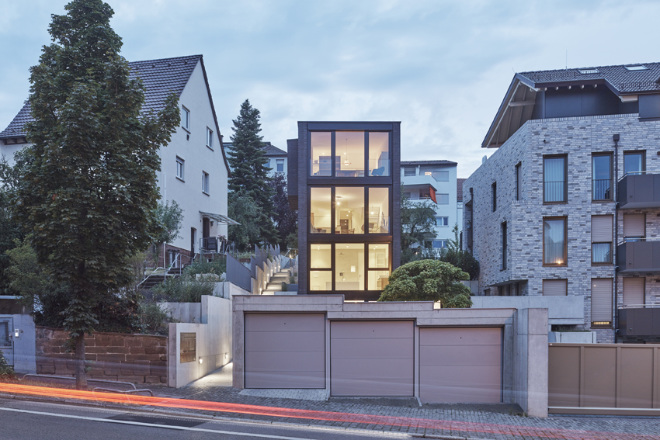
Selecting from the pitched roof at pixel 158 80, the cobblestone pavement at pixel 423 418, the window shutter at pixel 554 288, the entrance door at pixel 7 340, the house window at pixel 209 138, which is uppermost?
the pitched roof at pixel 158 80

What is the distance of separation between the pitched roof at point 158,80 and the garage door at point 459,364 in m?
17.1

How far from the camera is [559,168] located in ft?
76.9

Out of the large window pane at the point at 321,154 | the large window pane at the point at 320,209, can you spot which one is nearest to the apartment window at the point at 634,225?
the large window pane at the point at 320,209

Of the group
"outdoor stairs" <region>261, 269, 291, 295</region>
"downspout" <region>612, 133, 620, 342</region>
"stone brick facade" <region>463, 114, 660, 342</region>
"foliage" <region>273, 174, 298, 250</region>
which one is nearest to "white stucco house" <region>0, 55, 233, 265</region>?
"outdoor stairs" <region>261, 269, 291, 295</region>

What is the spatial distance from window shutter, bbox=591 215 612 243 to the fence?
10331mm

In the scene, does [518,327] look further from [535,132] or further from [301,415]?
[535,132]

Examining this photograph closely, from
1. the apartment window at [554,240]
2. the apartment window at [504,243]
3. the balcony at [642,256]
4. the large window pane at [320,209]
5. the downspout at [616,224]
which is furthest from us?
the apartment window at [504,243]

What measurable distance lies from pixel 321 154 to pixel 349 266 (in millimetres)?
5243

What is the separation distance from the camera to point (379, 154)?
24.8m

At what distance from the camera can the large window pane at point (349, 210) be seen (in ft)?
81.0

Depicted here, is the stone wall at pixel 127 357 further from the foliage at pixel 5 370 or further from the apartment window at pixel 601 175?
the apartment window at pixel 601 175

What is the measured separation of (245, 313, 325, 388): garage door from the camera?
1506cm

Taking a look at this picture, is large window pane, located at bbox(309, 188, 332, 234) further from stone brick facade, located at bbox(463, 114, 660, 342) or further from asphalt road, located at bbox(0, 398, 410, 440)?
asphalt road, located at bbox(0, 398, 410, 440)

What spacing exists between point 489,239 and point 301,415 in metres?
18.2
